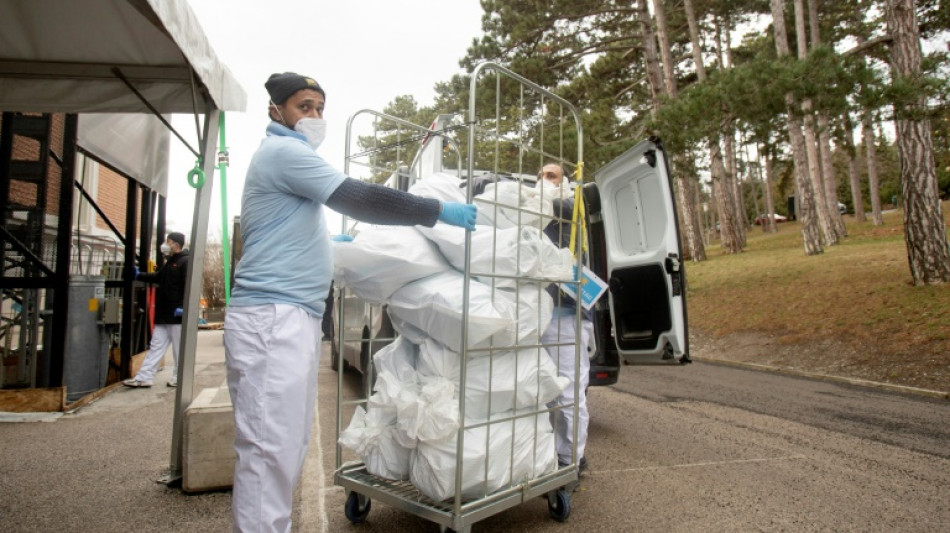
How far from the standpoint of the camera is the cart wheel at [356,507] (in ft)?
10.5

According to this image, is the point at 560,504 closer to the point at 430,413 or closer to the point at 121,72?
the point at 430,413

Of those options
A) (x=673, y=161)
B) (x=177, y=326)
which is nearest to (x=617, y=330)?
(x=177, y=326)

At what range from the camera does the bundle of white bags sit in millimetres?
2686

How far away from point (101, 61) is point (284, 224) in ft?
9.01

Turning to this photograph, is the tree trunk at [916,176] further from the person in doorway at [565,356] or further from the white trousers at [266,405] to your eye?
the white trousers at [266,405]

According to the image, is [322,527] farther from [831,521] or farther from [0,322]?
[0,322]

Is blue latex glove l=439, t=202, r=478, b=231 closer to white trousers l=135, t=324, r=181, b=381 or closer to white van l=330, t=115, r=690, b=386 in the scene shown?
white van l=330, t=115, r=690, b=386

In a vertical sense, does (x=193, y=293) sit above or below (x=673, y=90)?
below

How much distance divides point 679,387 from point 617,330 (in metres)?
2.99

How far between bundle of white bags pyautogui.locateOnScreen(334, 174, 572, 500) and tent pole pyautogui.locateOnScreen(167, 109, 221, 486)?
1552mm

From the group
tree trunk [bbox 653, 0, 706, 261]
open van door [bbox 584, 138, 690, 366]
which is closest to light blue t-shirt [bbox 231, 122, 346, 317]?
open van door [bbox 584, 138, 690, 366]

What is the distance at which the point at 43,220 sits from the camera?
636cm

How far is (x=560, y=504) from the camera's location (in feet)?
10.8

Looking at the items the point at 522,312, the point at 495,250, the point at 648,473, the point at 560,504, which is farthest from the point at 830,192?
the point at 495,250
